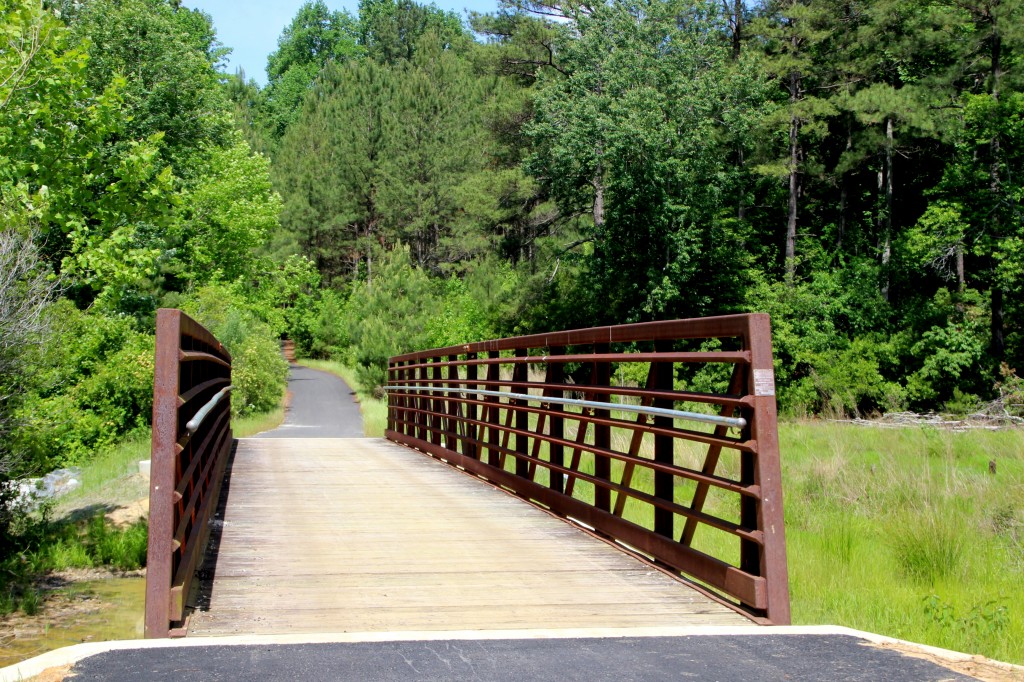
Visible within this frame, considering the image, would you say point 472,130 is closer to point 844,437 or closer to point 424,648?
point 844,437

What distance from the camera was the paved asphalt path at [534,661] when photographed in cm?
438

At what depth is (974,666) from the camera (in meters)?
4.54

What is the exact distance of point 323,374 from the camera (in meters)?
62.6

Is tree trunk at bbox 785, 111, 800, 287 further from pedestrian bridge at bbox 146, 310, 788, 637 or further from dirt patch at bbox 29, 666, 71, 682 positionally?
dirt patch at bbox 29, 666, 71, 682

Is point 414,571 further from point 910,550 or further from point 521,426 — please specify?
point 910,550

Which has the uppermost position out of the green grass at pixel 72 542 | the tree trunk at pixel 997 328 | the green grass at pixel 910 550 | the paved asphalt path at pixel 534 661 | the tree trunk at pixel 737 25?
the tree trunk at pixel 737 25

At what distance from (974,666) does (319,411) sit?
37370mm

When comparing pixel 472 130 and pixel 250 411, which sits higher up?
pixel 472 130

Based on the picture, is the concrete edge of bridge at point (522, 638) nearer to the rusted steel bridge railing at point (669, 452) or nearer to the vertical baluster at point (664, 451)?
the rusted steel bridge railing at point (669, 452)

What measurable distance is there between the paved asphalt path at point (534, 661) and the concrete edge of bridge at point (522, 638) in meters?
0.06

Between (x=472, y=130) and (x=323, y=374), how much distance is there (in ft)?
57.5

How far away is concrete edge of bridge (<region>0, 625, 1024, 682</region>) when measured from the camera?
177 inches

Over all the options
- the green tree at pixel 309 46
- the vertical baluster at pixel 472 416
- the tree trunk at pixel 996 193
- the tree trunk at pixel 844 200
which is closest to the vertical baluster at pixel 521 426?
the vertical baluster at pixel 472 416

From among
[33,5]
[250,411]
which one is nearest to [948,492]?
[33,5]
